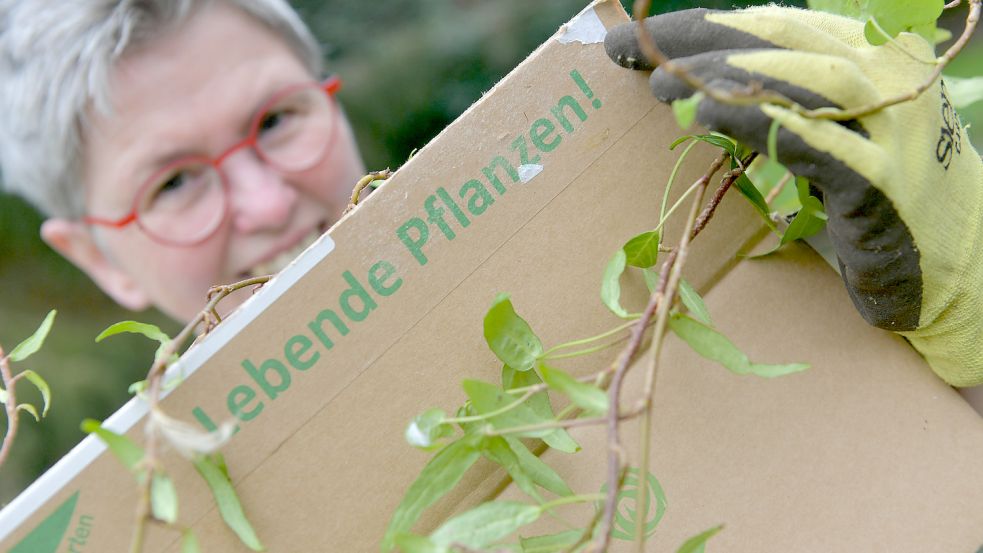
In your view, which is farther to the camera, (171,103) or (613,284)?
(171,103)

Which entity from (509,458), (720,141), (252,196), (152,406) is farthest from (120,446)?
(252,196)

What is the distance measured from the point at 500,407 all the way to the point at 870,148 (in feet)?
0.99

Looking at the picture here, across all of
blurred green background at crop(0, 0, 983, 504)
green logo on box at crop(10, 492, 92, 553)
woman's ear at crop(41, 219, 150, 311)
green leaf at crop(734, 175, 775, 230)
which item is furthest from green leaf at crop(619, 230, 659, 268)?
blurred green background at crop(0, 0, 983, 504)

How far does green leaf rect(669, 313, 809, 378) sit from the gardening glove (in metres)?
0.13

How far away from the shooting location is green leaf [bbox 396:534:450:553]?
1.31 feet

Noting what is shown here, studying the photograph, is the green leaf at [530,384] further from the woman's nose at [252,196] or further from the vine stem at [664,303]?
the woman's nose at [252,196]

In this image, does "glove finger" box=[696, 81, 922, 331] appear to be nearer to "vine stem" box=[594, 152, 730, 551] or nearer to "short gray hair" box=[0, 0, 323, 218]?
"vine stem" box=[594, 152, 730, 551]

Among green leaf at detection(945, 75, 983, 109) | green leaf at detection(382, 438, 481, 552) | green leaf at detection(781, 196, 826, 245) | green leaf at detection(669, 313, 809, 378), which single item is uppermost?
green leaf at detection(382, 438, 481, 552)

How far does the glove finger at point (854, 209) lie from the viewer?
49cm

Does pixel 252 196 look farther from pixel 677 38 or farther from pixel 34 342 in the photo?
pixel 677 38

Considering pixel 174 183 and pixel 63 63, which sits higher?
pixel 63 63

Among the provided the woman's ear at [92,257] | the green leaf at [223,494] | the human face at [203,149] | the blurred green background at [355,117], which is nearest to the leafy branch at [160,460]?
the green leaf at [223,494]

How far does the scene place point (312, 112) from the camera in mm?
1205

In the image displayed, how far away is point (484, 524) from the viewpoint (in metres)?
0.42
